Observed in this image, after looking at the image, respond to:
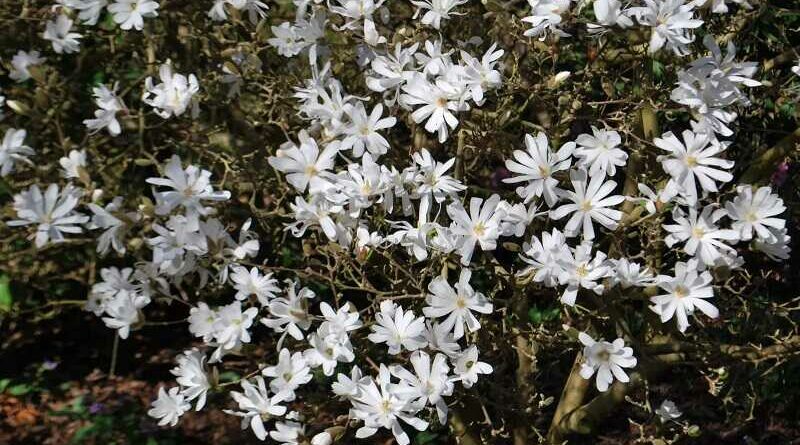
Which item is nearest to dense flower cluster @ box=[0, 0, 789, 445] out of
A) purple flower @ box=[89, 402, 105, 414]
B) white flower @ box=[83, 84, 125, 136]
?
white flower @ box=[83, 84, 125, 136]

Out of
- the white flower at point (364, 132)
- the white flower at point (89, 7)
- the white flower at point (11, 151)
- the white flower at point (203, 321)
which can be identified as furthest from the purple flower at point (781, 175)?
the white flower at point (11, 151)

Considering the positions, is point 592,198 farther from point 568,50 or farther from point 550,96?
Result: point 568,50

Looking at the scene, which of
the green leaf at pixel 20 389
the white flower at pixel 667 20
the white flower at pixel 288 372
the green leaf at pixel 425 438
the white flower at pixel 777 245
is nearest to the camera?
the white flower at pixel 667 20

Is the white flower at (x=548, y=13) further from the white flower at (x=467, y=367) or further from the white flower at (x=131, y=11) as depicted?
the white flower at (x=131, y=11)

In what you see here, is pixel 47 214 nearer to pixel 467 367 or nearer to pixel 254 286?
pixel 254 286

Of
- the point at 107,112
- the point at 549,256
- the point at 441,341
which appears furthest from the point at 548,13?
the point at 107,112

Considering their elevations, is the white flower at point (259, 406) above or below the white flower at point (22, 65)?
below

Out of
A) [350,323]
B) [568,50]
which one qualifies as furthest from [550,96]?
[350,323]
